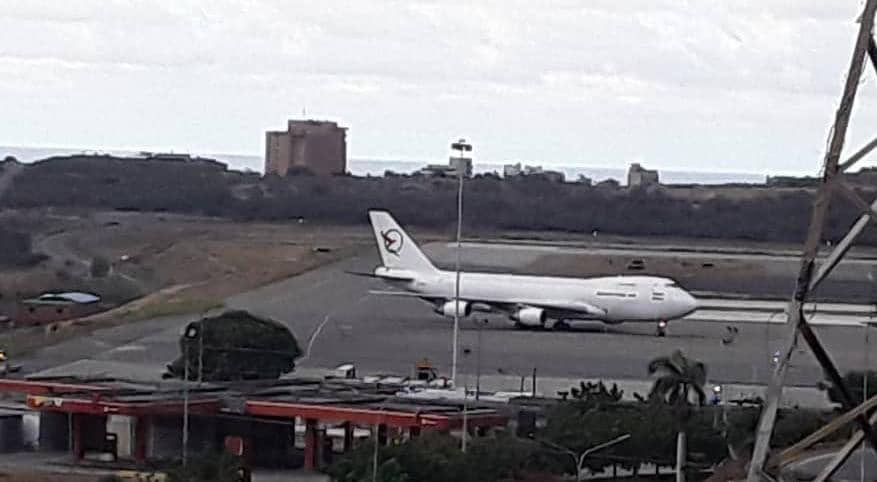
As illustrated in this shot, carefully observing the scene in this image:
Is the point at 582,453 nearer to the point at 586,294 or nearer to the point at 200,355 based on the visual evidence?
the point at 200,355

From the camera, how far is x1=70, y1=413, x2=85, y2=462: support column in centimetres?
2253

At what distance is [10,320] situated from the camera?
38906mm

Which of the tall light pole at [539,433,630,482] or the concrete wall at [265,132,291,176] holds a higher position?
the concrete wall at [265,132,291,176]

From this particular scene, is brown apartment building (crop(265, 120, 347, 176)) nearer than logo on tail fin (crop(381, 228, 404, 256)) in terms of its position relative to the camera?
No

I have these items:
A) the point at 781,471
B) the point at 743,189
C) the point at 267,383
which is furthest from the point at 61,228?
the point at 781,471

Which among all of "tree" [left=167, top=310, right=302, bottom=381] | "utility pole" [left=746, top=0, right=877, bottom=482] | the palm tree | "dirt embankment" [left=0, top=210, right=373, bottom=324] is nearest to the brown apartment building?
"dirt embankment" [left=0, top=210, right=373, bottom=324]

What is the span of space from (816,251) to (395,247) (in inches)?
1564

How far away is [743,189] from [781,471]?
5143 cm

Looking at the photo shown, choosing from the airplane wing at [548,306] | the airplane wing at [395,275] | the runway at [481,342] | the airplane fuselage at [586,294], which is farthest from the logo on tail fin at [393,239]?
the airplane wing at [548,306]

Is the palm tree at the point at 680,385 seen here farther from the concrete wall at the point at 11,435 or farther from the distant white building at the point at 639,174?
the distant white building at the point at 639,174

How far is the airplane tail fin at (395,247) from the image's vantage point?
43.3 metres

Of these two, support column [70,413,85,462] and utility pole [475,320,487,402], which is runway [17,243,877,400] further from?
support column [70,413,85,462]

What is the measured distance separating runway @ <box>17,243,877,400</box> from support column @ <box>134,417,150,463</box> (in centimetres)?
677

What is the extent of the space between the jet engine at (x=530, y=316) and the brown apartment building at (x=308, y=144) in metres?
51.0
